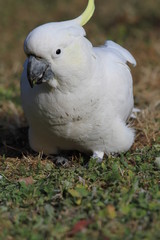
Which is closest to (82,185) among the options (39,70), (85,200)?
(85,200)

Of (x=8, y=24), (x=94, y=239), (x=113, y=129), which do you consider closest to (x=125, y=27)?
(x=8, y=24)

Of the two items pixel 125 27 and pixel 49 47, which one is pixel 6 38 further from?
pixel 49 47

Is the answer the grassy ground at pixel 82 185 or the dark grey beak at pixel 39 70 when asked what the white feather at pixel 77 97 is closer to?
the dark grey beak at pixel 39 70

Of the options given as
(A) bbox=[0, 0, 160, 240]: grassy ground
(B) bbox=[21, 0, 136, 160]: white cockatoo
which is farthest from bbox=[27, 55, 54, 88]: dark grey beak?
(A) bbox=[0, 0, 160, 240]: grassy ground

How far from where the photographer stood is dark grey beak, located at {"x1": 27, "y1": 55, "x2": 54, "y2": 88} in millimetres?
3379

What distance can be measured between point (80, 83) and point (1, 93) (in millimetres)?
2970

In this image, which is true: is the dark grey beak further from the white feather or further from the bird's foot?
the bird's foot

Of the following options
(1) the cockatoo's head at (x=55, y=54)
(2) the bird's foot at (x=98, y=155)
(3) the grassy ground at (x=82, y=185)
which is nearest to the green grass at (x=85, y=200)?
(3) the grassy ground at (x=82, y=185)

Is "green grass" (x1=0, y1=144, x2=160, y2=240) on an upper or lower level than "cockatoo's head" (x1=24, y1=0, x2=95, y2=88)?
lower

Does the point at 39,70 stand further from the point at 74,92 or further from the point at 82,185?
the point at 82,185

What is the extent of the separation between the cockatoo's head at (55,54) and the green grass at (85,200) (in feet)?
2.56

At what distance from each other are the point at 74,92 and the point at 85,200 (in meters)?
0.81

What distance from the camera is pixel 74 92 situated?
3596mm

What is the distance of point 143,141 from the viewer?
189 inches
